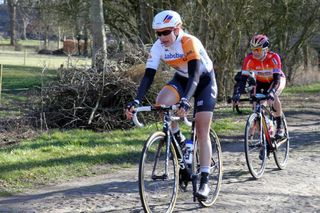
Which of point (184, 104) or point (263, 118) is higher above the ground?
point (184, 104)

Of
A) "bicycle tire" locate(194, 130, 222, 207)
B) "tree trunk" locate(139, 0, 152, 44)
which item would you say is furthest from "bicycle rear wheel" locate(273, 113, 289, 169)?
"tree trunk" locate(139, 0, 152, 44)

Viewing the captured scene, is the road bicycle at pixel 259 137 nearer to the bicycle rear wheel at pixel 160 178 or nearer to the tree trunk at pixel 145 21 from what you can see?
the bicycle rear wheel at pixel 160 178

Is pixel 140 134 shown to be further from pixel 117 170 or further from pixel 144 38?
pixel 144 38

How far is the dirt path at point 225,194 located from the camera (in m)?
6.32

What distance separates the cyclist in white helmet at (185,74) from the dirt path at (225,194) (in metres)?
0.73

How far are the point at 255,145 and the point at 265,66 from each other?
4.10 ft

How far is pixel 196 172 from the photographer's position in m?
6.28

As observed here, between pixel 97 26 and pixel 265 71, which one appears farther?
pixel 97 26

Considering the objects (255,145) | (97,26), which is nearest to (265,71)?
(255,145)

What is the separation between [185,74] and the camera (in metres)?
6.38

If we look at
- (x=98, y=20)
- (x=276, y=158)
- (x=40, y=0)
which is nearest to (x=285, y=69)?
(x=40, y=0)

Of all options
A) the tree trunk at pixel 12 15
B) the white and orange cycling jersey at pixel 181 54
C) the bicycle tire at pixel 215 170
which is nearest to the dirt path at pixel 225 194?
the bicycle tire at pixel 215 170

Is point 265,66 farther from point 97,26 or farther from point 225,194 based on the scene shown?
point 97,26

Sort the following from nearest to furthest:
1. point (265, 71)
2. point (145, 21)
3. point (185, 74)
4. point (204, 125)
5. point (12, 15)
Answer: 1. point (204, 125)
2. point (185, 74)
3. point (265, 71)
4. point (145, 21)
5. point (12, 15)
